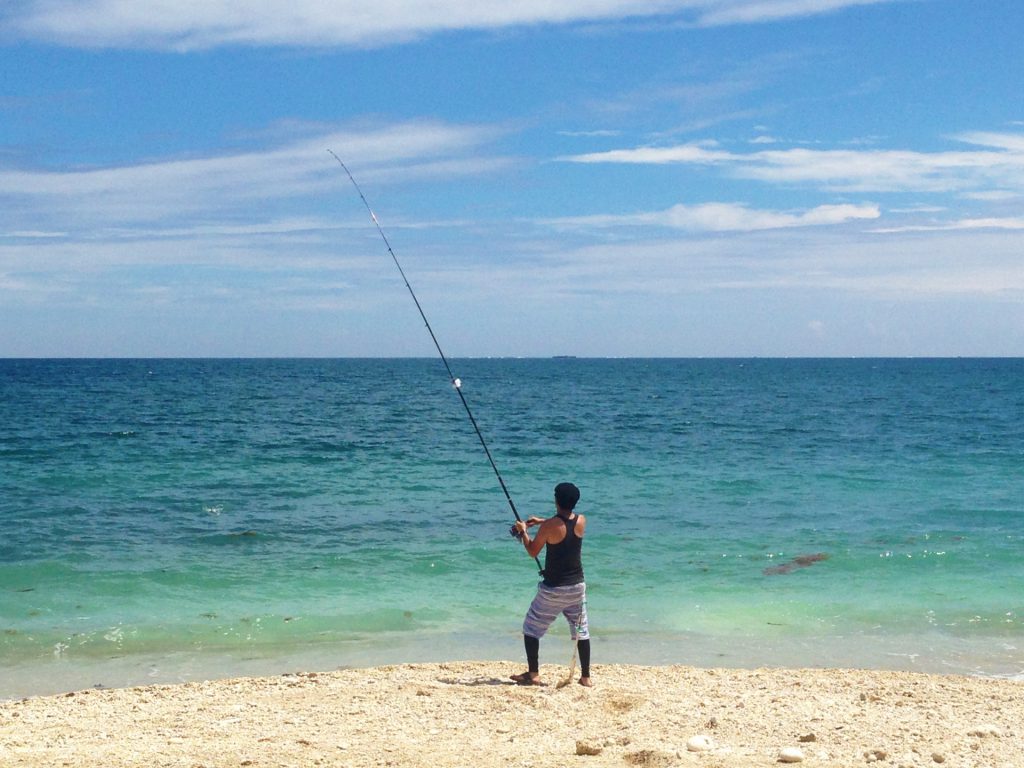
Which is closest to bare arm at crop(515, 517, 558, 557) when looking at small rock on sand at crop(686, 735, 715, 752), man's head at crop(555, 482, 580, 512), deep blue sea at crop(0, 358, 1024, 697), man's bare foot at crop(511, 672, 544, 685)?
man's head at crop(555, 482, 580, 512)

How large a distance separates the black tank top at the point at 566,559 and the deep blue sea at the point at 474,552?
6.39 ft

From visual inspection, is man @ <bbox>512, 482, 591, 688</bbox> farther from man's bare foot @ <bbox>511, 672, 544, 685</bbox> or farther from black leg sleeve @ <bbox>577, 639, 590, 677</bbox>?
man's bare foot @ <bbox>511, 672, 544, 685</bbox>

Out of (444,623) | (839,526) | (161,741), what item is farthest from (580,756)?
(839,526)

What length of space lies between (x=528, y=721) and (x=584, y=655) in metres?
1.05

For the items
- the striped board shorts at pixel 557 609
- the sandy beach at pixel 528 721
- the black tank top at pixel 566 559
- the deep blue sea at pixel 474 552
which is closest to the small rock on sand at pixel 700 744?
the sandy beach at pixel 528 721

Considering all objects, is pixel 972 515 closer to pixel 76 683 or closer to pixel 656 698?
pixel 656 698

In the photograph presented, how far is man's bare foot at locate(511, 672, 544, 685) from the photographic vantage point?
7738mm

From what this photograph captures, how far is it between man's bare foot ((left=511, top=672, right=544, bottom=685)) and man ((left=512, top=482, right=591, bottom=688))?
14 cm

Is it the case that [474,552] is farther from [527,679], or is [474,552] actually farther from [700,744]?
[700,744]

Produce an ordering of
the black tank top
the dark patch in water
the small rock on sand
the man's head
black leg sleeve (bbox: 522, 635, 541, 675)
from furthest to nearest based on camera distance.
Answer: the dark patch in water → black leg sleeve (bbox: 522, 635, 541, 675) → the black tank top → the man's head → the small rock on sand

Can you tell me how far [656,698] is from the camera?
24.2 ft

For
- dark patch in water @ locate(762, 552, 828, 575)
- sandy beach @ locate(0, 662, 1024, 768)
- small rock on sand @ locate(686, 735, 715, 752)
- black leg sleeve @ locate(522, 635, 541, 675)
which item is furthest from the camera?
dark patch in water @ locate(762, 552, 828, 575)

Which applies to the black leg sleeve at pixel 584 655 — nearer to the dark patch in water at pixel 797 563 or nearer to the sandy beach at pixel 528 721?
the sandy beach at pixel 528 721

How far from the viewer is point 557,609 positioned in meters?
7.51
